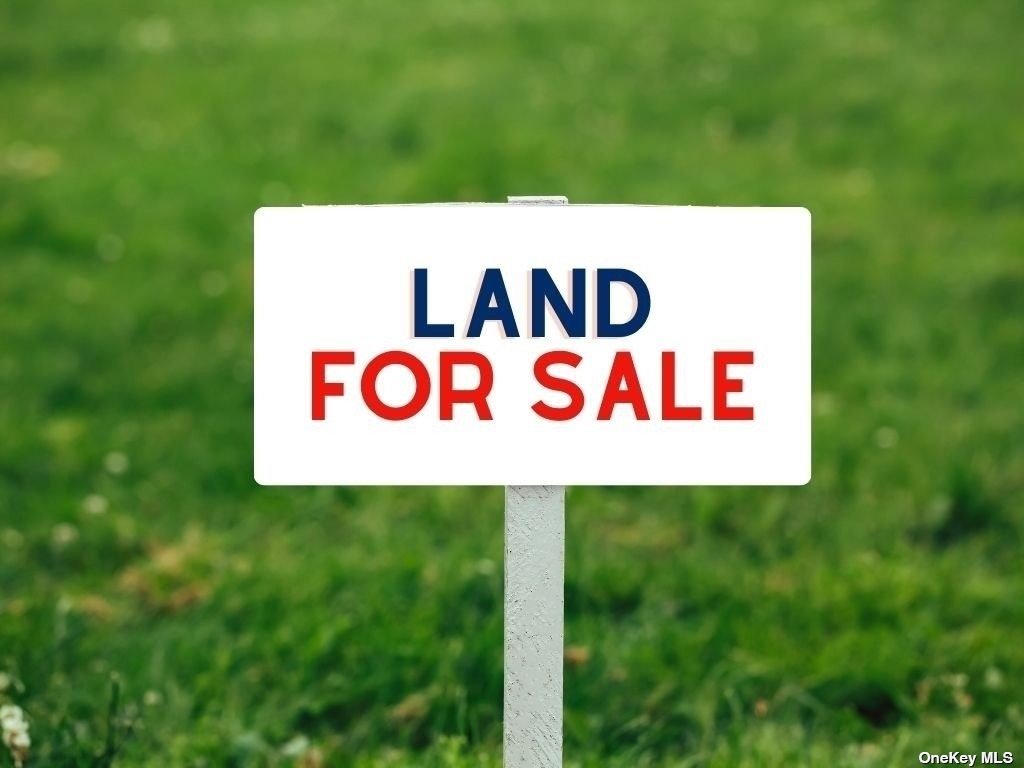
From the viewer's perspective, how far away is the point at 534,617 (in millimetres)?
1790

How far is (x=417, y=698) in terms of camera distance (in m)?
2.69

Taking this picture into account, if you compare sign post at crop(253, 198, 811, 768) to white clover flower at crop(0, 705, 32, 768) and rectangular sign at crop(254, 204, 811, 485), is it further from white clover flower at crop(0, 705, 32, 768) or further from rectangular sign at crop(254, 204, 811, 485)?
white clover flower at crop(0, 705, 32, 768)

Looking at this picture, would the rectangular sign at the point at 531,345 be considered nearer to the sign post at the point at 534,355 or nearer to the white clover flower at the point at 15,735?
the sign post at the point at 534,355

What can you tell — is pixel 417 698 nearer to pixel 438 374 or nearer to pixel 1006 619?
pixel 438 374

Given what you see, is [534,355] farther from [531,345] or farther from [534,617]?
[534,617]

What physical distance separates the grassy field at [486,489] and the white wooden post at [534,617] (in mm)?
513

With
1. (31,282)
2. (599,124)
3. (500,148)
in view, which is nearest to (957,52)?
(599,124)

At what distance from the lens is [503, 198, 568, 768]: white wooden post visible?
178cm

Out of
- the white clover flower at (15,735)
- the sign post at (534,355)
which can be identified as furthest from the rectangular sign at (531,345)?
the white clover flower at (15,735)

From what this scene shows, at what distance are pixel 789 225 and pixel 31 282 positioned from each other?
4495 mm

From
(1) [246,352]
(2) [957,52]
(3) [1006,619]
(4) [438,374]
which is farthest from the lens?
(2) [957,52]

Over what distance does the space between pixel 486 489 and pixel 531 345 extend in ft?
7.57

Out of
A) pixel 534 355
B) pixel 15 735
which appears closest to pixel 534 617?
pixel 534 355

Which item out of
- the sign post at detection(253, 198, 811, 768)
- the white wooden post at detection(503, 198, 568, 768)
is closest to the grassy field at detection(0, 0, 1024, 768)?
the white wooden post at detection(503, 198, 568, 768)
